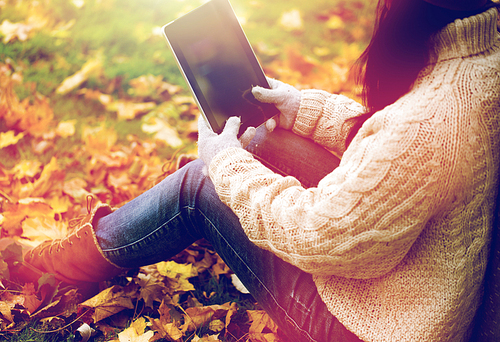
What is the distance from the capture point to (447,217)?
72 centimetres

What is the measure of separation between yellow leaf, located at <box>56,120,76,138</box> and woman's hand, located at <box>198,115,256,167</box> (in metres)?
1.15

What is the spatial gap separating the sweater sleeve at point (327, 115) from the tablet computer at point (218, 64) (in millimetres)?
111

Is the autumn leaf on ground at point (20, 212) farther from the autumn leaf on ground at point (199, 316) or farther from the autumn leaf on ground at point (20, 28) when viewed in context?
the autumn leaf on ground at point (20, 28)

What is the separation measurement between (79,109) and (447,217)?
203cm

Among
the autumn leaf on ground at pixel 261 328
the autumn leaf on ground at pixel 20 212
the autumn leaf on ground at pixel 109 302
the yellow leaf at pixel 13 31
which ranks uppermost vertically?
the yellow leaf at pixel 13 31

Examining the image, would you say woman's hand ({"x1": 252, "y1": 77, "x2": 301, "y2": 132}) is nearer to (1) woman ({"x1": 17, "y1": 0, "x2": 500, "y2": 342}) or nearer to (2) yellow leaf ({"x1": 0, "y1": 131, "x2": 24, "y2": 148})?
(1) woman ({"x1": 17, "y1": 0, "x2": 500, "y2": 342})

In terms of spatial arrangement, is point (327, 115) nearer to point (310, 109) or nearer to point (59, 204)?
point (310, 109)

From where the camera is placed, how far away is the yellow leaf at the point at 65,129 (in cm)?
191

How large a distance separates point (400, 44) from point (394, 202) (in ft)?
1.24

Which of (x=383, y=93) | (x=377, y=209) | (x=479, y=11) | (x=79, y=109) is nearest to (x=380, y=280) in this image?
(x=377, y=209)

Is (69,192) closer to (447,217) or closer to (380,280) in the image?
(380,280)

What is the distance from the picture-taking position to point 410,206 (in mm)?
671

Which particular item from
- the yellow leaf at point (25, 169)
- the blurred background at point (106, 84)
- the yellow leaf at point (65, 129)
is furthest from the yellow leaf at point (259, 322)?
the yellow leaf at point (65, 129)

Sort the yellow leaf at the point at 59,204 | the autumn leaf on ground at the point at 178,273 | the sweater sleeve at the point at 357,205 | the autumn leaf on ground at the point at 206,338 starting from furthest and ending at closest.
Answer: the yellow leaf at the point at 59,204 → the autumn leaf on ground at the point at 178,273 → the autumn leaf on ground at the point at 206,338 → the sweater sleeve at the point at 357,205
